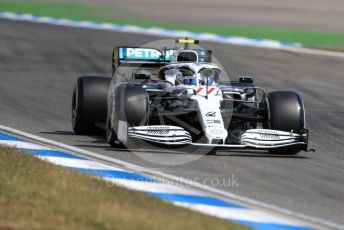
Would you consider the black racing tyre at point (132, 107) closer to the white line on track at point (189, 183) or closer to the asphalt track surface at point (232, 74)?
the asphalt track surface at point (232, 74)

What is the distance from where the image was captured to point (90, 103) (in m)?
13.9

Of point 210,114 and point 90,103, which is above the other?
point 210,114

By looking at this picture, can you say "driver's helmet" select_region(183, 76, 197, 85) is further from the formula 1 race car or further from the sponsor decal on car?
the sponsor decal on car

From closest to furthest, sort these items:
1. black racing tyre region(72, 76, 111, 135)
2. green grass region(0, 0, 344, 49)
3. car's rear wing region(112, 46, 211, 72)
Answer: black racing tyre region(72, 76, 111, 135) → car's rear wing region(112, 46, 211, 72) → green grass region(0, 0, 344, 49)

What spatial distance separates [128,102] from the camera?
12.4m

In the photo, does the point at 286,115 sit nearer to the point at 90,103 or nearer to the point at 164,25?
the point at 90,103

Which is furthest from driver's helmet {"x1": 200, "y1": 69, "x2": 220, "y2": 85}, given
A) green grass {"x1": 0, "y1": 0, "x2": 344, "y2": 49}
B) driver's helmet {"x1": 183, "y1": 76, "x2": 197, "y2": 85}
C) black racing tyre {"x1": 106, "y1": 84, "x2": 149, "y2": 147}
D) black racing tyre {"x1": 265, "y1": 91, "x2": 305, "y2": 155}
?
green grass {"x1": 0, "y1": 0, "x2": 344, "y2": 49}

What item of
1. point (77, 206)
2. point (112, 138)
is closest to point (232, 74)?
point (112, 138)

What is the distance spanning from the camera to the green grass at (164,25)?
3209 cm

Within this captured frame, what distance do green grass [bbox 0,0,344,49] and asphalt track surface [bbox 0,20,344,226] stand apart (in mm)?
3556

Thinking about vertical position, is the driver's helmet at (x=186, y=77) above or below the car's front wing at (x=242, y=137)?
above

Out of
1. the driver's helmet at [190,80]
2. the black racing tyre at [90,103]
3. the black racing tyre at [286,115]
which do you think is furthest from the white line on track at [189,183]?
the black racing tyre at [286,115]

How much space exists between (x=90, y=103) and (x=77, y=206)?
18.6 feet

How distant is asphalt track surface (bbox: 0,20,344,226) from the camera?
10.4 meters
